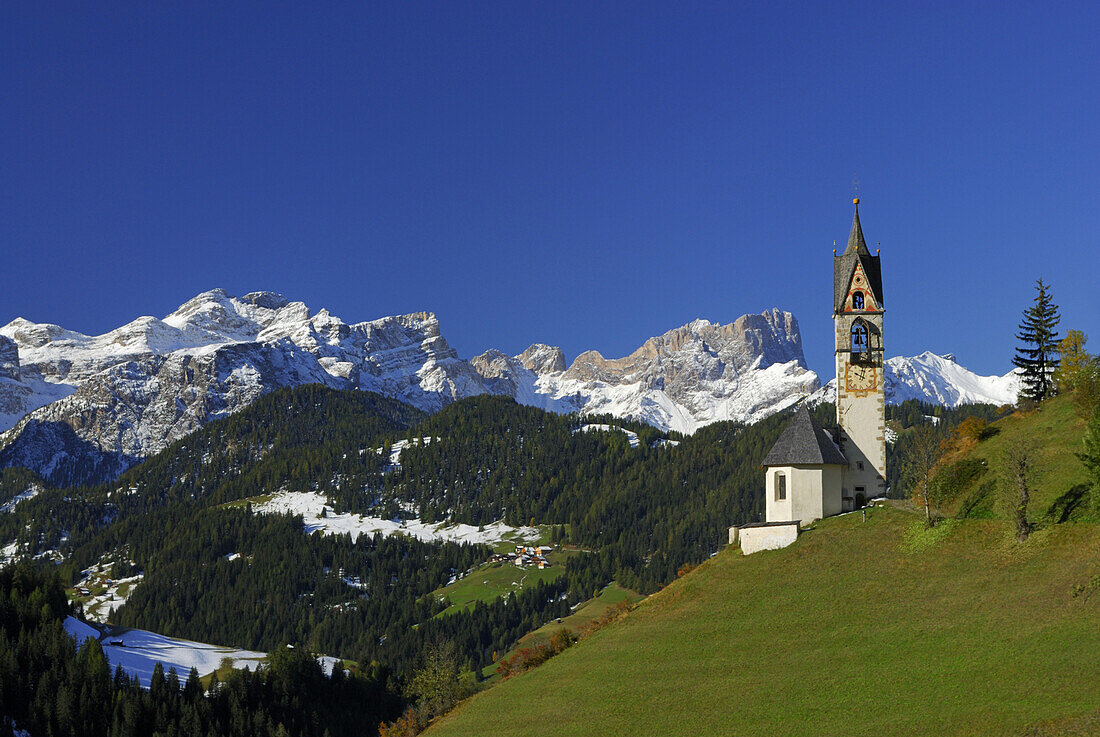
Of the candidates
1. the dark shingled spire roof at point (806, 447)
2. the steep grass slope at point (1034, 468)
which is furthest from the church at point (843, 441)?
the steep grass slope at point (1034, 468)

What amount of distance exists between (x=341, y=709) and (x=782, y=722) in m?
156

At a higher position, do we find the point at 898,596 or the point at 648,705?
the point at 898,596

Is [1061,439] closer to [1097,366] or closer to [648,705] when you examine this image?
[1097,366]

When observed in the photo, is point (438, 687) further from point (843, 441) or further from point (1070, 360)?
point (1070, 360)

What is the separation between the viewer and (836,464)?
85.6m

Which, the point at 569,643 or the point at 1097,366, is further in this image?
the point at 1097,366

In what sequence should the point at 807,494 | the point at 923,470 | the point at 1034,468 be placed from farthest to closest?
the point at 807,494 → the point at 923,470 → the point at 1034,468

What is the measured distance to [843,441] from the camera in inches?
3533

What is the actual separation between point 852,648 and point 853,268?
41814 millimetres

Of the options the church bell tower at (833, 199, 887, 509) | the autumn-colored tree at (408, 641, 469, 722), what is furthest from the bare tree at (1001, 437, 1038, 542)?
the autumn-colored tree at (408, 641, 469, 722)

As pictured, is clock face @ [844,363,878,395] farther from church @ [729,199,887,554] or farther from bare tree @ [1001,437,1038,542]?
bare tree @ [1001,437,1038,542]

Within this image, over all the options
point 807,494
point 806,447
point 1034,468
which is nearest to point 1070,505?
point 1034,468

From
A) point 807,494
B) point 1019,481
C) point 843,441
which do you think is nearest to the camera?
point 1019,481

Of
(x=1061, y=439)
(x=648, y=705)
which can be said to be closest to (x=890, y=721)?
(x=648, y=705)
